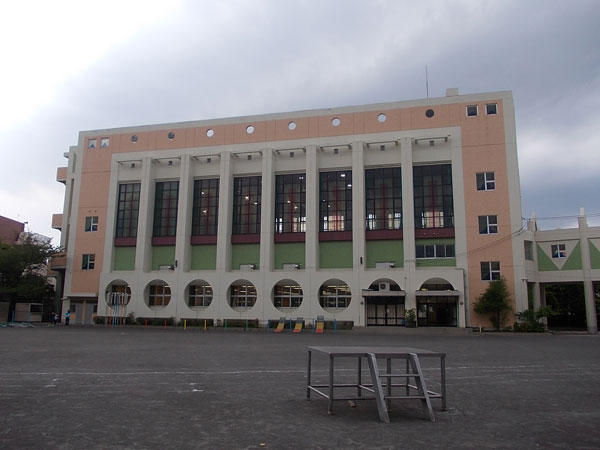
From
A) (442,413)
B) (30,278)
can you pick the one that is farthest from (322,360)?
(30,278)

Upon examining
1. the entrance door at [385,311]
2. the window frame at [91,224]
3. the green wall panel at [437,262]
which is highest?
the window frame at [91,224]

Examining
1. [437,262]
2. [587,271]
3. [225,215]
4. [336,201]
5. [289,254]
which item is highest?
[336,201]

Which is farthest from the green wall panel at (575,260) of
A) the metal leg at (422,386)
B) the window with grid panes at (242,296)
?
the metal leg at (422,386)

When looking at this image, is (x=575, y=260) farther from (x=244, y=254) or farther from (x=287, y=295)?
(x=244, y=254)

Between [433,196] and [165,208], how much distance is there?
28243 millimetres

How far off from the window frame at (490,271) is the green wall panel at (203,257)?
85.9 feet

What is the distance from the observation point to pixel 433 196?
47.9m

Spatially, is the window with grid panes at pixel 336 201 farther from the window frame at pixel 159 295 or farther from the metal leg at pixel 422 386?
the metal leg at pixel 422 386

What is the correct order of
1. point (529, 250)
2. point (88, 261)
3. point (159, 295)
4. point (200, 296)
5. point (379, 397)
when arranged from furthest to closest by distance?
point (88, 261)
point (159, 295)
point (200, 296)
point (529, 250)
point (379, 397)

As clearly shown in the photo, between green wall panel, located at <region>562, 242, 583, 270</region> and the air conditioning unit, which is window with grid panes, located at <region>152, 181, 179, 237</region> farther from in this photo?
green wall panel, located at <region>562, 242, 583, 270</region>

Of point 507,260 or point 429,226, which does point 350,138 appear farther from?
point 507,260

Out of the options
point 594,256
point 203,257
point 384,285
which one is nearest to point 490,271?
point 384,285

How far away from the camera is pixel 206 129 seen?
5497 cm

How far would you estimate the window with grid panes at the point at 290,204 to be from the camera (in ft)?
Answer: 167
